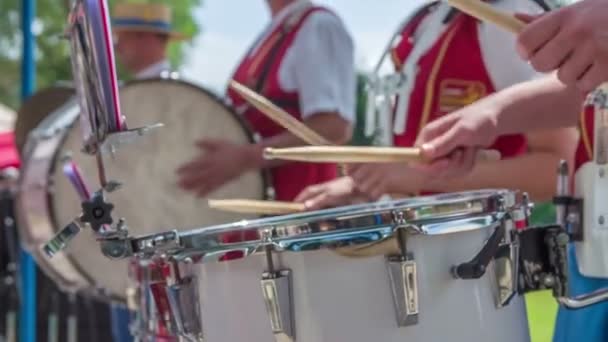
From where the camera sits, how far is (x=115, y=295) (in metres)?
2.41

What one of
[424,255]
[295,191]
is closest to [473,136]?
[424,255]

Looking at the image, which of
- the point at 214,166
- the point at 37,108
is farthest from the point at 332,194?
the point at 37,108

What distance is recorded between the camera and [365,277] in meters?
1.11

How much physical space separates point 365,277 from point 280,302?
93 millimetres

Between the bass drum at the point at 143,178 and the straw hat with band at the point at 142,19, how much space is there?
968mm

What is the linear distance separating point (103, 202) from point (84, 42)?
0.18 meters

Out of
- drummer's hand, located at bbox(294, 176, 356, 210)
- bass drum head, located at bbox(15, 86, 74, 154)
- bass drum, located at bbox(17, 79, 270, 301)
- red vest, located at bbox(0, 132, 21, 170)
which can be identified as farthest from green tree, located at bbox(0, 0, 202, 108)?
drummer's hand, located at bbox(294, 176, 356, 210)

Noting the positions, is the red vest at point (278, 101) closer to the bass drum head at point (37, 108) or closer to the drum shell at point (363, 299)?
the bass drum head at point (37, 108)

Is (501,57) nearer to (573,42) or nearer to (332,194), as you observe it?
(332,194)

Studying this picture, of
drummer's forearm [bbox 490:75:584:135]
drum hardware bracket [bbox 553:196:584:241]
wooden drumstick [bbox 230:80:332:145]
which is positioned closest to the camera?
drum hardware bracket [bbox 553:196:584:241]

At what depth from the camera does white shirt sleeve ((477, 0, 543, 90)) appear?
5.37 feet

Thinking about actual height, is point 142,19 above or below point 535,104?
above

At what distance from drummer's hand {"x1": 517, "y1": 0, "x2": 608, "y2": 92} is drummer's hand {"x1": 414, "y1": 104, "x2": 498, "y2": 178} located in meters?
0.28

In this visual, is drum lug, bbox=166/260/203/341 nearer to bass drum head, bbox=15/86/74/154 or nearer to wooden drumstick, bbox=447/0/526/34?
wooden drumstick, bbox=447/0/526/34
